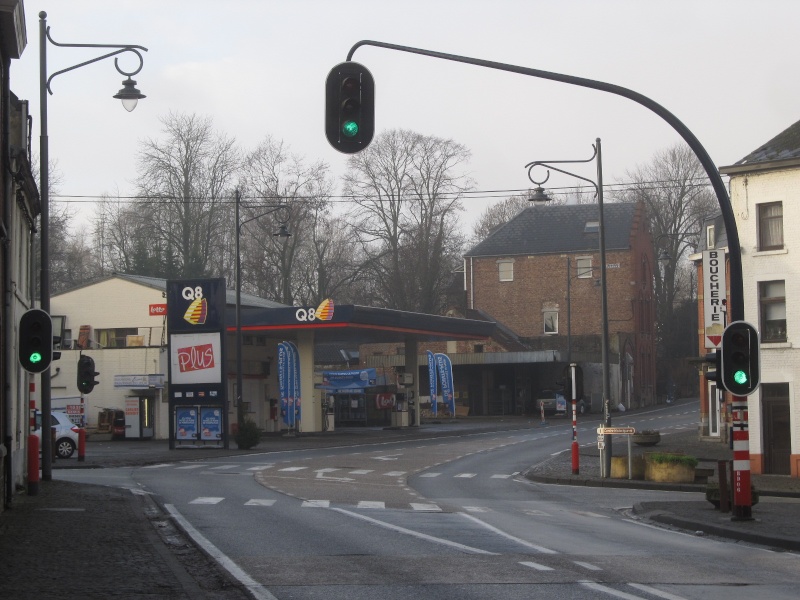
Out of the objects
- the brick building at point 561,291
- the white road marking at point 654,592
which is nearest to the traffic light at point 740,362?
the white road marking at point 654,592

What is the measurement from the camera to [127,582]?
404 inches

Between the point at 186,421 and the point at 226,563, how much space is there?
28759 millimetres

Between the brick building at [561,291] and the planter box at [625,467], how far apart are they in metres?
47.9

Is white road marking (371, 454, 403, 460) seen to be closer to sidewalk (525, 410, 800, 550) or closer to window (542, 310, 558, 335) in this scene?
sidewalk (525, 410, 800, 550)

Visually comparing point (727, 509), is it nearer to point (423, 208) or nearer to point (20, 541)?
point (20, 541)

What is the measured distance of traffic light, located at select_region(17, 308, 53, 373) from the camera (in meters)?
17.5

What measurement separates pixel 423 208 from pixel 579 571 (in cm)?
6469

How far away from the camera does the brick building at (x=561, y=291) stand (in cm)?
7725

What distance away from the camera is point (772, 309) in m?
31.2

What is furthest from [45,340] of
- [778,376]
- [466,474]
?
[778,376]

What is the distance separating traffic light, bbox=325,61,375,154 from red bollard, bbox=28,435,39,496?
9.92 meters

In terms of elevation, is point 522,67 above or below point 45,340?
above

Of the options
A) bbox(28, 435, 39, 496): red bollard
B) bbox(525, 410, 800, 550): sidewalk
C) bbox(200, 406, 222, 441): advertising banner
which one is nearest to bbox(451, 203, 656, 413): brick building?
bbox(525, 410, 800, 550): sidewalk

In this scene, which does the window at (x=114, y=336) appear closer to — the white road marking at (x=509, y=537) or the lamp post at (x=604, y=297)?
the lamp post at (x=604, y=297)
